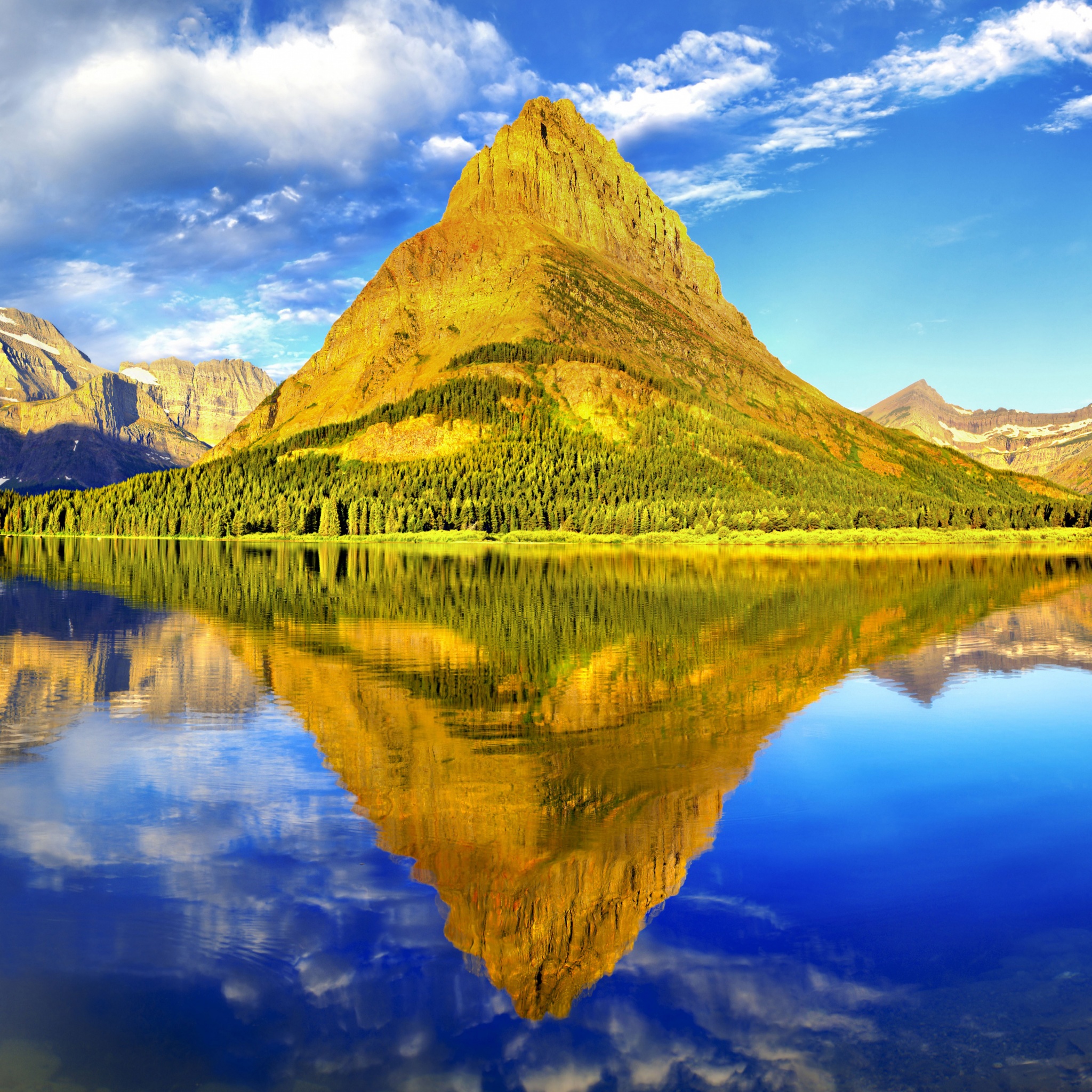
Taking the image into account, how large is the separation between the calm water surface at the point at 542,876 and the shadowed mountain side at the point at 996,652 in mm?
721

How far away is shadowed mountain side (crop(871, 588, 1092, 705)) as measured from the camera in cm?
3491

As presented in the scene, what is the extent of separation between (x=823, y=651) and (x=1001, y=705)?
37.2 ft

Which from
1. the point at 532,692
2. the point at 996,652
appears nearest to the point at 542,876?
the point at 532,692

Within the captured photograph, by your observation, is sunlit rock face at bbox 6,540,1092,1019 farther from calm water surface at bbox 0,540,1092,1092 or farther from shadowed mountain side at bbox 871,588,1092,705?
shadowed mountain side at bbox 871,588,1092,705

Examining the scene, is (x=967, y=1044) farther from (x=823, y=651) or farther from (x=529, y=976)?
(x=823, y=651)

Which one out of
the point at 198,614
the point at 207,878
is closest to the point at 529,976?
the point at 207,878

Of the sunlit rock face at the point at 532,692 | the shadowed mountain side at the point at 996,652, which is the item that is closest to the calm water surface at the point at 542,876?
the sunlit rock face at the point at 532,692

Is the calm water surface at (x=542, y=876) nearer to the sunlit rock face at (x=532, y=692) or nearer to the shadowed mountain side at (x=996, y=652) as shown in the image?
the sunlit rock face at (x=532, y=692)

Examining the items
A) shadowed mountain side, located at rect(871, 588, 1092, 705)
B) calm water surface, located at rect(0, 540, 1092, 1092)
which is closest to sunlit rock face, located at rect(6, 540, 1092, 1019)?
calm water surface, located at rect(0, 540, 1092, 1092)

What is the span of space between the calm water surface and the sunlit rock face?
14 cm

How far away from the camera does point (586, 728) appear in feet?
81.9

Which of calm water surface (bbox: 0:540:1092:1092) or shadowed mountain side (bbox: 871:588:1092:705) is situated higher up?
shadowed mountain side (bbox: 871:588:1092:705)

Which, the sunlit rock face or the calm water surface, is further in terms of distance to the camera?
the sunlit rock face

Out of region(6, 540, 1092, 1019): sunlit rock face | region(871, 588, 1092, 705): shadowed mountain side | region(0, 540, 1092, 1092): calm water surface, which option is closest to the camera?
region(0, 540, 1092, 1092): calm water surface
